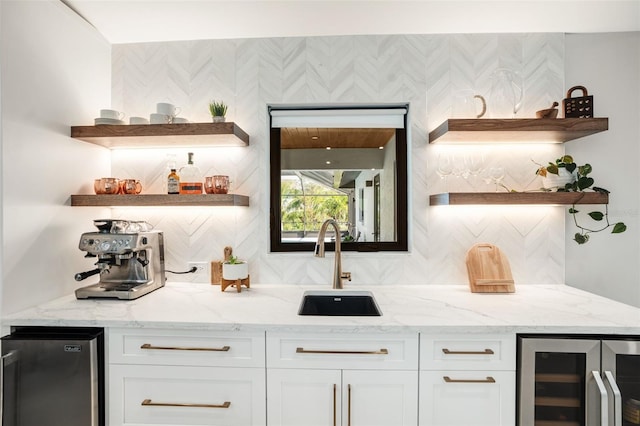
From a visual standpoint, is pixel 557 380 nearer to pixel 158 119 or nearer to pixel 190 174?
pixel 190 174

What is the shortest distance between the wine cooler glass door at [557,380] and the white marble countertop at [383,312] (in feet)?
0.23

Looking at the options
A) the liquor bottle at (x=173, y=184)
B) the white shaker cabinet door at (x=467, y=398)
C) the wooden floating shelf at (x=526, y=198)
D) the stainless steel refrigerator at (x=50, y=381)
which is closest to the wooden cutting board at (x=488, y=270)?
the wooden floating shelf at (x=526, y=198)

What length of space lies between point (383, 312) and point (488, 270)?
2.60 feet

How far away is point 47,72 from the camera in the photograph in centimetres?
172

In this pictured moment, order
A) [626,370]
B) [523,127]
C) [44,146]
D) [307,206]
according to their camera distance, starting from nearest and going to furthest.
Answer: [626,370], [44,146], [523,127], [307,206]

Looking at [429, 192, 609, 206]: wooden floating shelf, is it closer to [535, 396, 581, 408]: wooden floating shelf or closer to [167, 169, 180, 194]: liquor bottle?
[535, 396, 581, 408]: wooden floating shelf

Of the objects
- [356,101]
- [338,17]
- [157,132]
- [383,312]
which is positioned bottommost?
[383,312]

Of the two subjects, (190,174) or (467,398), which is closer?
(467,398)

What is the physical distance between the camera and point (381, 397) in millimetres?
1410

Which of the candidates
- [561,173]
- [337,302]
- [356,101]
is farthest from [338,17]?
[337,302]

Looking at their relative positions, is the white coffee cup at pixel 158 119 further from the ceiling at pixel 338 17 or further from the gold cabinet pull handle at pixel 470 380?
the gold cabinet pull handle at pixel 470 380

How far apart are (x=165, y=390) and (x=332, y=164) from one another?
Answer: 5.18ft

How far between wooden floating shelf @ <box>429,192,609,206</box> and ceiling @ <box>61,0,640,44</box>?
101cm

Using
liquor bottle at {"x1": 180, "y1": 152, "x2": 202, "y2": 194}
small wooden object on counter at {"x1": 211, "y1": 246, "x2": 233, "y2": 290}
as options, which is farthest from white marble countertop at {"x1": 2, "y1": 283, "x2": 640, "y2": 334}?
liquor bottle at {"x1": 180, "y1": 152, "x2": 202, "y2": 194}
